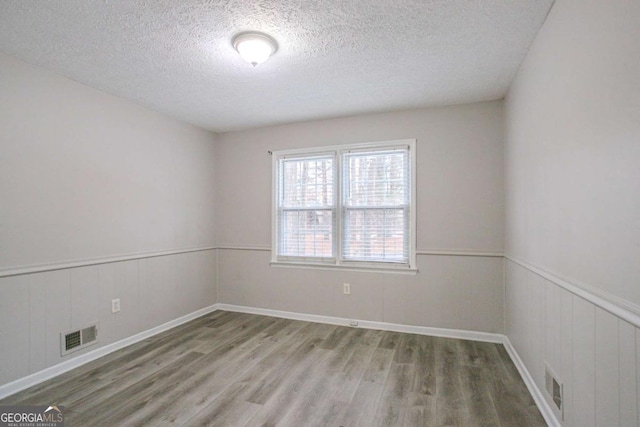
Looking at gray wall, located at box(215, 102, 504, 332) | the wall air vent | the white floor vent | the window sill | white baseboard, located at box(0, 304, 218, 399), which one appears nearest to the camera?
the wall air vent

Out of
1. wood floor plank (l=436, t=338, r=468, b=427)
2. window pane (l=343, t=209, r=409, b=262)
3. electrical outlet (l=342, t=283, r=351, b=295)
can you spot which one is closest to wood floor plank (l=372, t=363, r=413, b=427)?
wood floor plank (l=436, t=338, r=468, b=427)

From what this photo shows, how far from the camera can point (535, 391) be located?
7.23 ft

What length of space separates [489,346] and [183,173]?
3.94 metres

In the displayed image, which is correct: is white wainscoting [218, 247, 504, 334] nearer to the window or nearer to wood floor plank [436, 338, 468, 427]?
the window

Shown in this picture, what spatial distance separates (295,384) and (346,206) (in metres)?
2.05

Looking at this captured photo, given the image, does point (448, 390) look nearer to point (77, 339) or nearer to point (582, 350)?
point (582, 350)

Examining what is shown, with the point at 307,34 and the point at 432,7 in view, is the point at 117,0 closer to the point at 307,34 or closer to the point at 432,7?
the point at 307,34

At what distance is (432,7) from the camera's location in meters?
1.87

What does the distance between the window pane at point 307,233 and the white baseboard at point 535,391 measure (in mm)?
2076

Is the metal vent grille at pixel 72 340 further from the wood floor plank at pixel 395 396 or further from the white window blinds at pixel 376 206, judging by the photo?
the white window blinds at pixel 376 206

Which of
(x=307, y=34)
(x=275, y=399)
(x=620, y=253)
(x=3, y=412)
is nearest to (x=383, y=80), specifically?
(x=307, y=34)

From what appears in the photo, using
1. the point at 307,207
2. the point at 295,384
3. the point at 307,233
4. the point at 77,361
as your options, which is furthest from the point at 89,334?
the point at 307,207

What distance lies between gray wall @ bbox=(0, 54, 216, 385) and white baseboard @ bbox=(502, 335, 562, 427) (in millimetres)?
3583

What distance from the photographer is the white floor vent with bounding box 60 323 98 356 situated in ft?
8.75
